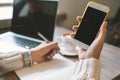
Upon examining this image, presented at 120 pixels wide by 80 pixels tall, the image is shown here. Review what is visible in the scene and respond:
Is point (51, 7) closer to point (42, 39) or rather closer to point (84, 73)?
point (42, 39)

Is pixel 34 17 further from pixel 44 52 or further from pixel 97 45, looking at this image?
pixel 97 45

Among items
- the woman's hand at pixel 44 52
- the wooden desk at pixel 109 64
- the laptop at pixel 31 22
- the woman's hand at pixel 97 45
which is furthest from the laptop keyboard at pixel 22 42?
the woman's hand at pixel 97 45

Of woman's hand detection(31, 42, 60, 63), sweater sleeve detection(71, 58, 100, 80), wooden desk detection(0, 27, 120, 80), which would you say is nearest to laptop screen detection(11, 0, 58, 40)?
woman's hand detection(31, 42, 60, 63)

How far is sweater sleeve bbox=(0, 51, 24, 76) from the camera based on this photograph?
79cm

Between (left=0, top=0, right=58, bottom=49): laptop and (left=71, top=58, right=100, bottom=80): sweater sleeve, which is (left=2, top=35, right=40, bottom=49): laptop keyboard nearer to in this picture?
(left=0, top=0, right=58, bottom=49): laptop

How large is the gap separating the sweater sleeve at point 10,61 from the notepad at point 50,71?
30 mm

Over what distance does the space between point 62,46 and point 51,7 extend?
244 mm

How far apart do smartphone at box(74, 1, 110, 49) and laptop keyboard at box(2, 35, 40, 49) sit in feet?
1.00

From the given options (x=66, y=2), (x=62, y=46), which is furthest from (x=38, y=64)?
(x=66, y=2)

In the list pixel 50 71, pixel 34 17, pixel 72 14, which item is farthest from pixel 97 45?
pixel 72 14

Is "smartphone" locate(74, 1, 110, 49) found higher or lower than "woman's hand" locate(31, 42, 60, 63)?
higher

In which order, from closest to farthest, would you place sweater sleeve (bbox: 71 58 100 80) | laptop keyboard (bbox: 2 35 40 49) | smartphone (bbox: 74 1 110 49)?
sweater sleeve (bbox: 71 58 100 80), smartphone (bbox: 74 1 110 49), laptop keyboard (bbox: 2 35 40 49)

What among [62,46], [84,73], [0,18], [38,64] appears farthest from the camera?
[0,18]

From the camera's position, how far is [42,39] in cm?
115
